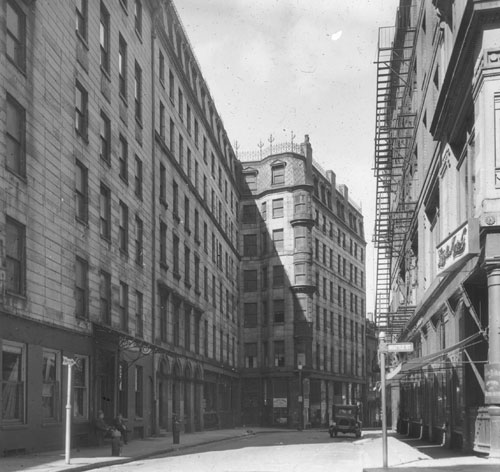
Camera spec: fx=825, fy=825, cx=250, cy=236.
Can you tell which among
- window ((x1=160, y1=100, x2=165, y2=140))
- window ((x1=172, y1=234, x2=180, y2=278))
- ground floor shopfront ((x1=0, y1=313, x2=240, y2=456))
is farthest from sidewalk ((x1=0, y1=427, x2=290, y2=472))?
window ((x1=160, y1=100, x2=165, y2=140))

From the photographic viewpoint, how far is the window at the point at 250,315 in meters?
75.9

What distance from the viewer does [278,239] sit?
7569 cm

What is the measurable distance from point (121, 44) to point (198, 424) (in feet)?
79.4

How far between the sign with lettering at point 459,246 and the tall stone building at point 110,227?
11724 millimetres

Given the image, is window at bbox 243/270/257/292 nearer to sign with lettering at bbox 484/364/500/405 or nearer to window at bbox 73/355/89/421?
window at bbox 73/355/89/421

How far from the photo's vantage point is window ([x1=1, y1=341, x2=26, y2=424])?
74.2 feet

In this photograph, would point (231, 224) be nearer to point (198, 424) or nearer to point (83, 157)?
point (198, 424)

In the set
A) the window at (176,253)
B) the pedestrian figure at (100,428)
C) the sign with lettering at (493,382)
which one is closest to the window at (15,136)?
the pedestrian figure at (100,428)

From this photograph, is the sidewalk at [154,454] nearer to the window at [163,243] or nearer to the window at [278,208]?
the window at [163,243]

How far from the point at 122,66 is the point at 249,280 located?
42.7m

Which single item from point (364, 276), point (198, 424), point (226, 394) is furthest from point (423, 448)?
point (364, 276)

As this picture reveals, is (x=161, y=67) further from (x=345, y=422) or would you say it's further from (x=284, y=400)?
(x=284, y=400)

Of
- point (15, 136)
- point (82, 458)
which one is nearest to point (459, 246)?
point (82, 458)

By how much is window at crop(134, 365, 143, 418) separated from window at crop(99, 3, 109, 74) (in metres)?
13.1
